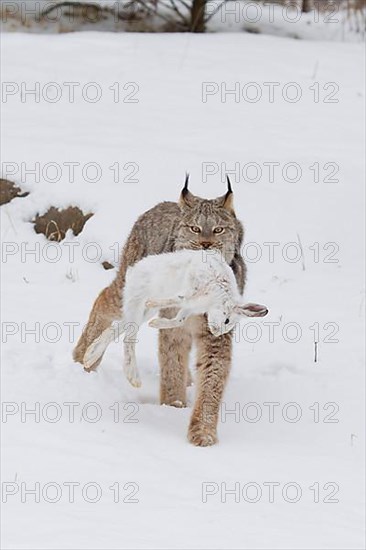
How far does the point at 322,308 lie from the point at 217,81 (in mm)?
3832

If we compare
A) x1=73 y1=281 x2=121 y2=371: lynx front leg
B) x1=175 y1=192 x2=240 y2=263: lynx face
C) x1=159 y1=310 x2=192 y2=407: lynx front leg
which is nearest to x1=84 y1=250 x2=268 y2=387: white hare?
x1=175 y1=192 x2=240 y2=263: lynx face

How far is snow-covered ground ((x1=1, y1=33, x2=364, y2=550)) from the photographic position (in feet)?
15.2

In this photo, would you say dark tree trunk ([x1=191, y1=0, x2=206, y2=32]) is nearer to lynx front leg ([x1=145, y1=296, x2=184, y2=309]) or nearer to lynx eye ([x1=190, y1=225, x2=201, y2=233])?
lynx eye ([x1=190, y1=225, x2=201, y2=233])

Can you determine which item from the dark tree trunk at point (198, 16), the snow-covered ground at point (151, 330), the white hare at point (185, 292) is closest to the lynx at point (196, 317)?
the snow-covered ground at point (151, 330)

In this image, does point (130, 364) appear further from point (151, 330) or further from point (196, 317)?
point (151, 330)

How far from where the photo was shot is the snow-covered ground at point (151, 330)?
182 inches

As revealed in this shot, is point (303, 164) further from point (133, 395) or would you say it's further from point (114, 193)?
point (133, 395)

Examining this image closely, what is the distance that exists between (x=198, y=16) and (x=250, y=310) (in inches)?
319

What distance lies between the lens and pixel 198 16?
40.8 ft

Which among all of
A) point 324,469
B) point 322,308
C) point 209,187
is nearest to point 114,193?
point 209,187

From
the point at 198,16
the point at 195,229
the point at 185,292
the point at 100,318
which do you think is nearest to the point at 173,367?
the point at 100,318

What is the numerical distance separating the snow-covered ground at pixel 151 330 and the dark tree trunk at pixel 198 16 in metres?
0.63

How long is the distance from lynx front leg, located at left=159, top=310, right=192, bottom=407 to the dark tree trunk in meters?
7.02

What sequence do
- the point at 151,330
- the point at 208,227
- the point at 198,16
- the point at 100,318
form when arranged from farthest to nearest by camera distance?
the point at 198,16 < the point at 151,330 < the point at 100,318 < the point at 208,227
